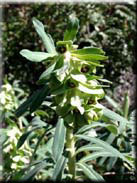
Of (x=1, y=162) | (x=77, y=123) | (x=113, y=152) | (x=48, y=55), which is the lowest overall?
(x=1, y=162)

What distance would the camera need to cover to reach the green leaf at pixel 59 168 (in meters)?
1.69

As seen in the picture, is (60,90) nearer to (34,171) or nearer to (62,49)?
(62,49)

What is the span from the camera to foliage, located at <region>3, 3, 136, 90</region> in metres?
4.41

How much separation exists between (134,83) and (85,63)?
362 centimetres

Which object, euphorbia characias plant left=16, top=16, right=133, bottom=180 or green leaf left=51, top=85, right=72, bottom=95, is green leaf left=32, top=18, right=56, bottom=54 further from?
green leaf left=51, top=85, right=72, bottom=95

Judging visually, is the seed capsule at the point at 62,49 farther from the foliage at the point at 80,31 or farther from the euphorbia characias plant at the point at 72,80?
the foliage at the point at 80,31

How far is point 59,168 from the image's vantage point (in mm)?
1688

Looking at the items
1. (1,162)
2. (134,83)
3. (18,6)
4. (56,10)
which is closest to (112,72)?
(134,83)

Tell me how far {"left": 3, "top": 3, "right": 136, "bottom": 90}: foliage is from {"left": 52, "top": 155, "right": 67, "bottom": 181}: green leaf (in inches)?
107

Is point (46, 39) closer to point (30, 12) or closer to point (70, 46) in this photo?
point (70, 46)

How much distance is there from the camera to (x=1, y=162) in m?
2.27

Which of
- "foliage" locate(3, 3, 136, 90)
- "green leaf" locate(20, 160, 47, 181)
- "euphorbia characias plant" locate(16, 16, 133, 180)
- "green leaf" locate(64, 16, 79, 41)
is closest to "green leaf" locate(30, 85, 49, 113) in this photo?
"euphorbia characias plant" locate(16, 16, 133, 180)

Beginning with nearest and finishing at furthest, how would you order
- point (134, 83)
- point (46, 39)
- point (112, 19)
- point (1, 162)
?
point (46, 39) → point (1, 162) → point (112, 19) → point (134, 83)

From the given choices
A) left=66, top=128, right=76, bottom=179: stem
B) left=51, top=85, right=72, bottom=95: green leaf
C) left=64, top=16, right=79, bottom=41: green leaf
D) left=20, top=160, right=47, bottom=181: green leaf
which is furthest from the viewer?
left=20, top=160, right=47, bottom=181: green leaf
